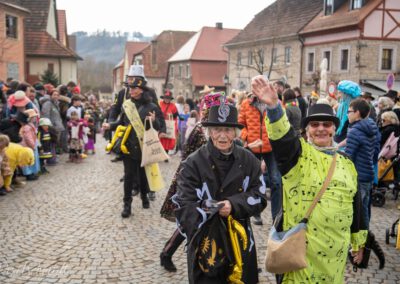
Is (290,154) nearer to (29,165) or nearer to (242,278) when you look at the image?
(242,278)

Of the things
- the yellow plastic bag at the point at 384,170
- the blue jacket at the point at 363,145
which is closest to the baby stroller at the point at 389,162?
the yellow plastic bag at the point at 384,170

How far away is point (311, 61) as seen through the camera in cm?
3350

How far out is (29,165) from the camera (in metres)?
10.7

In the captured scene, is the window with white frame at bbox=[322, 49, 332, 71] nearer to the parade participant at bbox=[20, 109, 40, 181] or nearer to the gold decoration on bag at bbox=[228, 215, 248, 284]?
the parade participant at bbox=[20, 109, 40, 181]

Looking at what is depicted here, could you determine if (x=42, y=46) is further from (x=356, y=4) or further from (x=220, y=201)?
(x=220, y=201)

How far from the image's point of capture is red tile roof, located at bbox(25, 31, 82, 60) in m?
37.7

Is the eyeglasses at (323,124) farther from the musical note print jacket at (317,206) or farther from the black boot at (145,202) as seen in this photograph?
the black boot at (145,202)

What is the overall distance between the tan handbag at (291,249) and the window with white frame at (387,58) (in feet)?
92.2

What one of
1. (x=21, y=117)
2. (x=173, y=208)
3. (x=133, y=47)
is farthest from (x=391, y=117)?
(x=133, y=47)

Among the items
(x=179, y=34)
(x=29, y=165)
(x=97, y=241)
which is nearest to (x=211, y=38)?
(x=179, y=34)

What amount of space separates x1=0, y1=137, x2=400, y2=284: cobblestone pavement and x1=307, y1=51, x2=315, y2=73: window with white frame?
79.9ft

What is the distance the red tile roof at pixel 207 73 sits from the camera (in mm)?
51750

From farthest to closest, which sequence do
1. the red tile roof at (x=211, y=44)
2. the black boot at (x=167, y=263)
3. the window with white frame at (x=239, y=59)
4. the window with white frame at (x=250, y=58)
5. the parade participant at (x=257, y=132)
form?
the red tile roof at (x=211, y=44)
the window with white frame at (x=239, y=59)
the window with white frame at (x=250, y=58)
the parade participant at (x=257, y=132)
the black boot at (x=167, y=263)

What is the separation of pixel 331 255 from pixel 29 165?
8644 mm
